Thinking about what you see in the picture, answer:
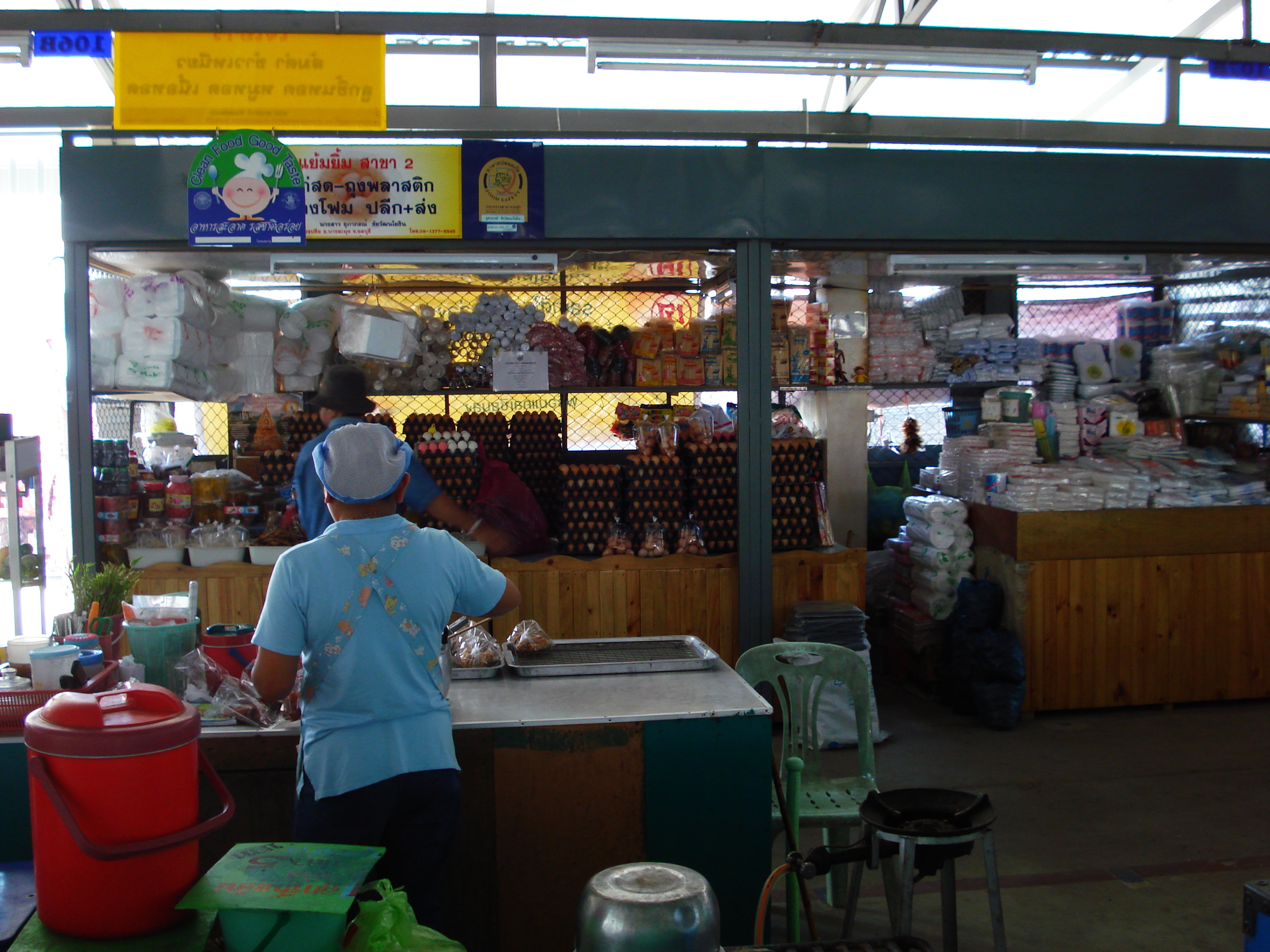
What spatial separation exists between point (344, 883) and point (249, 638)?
60.4 inches

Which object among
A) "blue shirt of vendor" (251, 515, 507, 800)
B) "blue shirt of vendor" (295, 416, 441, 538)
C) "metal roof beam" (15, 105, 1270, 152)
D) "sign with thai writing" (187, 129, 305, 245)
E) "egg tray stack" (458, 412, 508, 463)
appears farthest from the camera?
"metal roof beam" (15, 105, 1270, 152)

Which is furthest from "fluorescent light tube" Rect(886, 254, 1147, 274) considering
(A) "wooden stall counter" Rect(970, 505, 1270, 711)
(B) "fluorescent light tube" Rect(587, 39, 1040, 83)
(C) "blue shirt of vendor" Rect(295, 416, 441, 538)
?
(C) "blue shirt of vendor" Rect(295, 416, 441, 538)

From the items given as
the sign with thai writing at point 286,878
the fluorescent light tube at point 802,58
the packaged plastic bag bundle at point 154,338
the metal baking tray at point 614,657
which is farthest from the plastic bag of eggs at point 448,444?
the sign with thai writing at point 286,878

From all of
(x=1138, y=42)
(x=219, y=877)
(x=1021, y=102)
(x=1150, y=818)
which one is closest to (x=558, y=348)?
(x=1138, y=42)

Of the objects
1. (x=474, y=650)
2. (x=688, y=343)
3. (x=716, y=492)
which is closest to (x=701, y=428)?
(x=716, y=492)

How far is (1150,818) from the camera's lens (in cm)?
436

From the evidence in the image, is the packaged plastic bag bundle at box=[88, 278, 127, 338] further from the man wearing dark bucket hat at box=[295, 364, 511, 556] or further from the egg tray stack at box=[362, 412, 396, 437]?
the man wearing dark bucket hat at box=[295, 364, 511, 556]

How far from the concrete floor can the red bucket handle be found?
2.44 metres

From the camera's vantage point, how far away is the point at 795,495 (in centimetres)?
561

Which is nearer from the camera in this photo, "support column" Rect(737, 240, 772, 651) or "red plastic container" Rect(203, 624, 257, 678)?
"red plastic container" Rect(203, 624, 257, 678)

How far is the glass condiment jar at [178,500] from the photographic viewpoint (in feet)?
17.9

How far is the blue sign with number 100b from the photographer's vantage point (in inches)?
183

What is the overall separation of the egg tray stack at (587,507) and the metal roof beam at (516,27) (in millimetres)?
2366

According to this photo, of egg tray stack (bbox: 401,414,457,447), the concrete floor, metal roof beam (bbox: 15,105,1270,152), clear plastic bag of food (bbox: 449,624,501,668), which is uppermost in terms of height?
metal roof beam (bbox: 15,105,1270,152)
